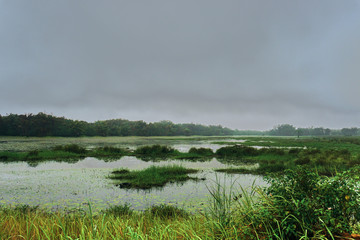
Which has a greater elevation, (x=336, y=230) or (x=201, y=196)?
(x=336, y=230)

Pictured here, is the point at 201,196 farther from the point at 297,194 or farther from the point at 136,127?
the point at 136,127

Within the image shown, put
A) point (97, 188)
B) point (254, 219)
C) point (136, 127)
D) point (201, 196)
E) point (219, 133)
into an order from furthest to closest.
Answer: point (219, 133), point (136, 127), point (97, 188), point (201, 196), point (254, 219)

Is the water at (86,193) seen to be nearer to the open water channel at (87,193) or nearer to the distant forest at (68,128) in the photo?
the open water channel at (87,193)

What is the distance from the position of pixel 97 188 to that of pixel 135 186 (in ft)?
6.11

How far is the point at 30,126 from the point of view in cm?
7050

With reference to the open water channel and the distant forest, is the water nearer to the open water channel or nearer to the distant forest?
the open water channel

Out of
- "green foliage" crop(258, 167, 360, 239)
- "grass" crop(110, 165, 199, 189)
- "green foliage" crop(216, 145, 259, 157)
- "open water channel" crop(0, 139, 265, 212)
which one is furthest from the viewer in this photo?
"green foliage" crop(216, 145, 259, 157)

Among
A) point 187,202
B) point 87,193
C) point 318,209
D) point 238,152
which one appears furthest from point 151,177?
point 238,152

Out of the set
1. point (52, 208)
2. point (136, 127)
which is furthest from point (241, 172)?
point (136, 127)

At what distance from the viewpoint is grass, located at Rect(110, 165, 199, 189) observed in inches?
424

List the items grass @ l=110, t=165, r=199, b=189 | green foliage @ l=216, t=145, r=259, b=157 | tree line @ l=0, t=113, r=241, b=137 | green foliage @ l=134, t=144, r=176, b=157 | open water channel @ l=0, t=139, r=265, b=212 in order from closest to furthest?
1. open water channel @ l=0, t=139, r=265, b=212
2. grass @ l=110, t=165, r=199, b=189
3. green foliage @ l=216, t=145, r=259, b=157
4. green foliage @ l=134, t=144, r=176, b=157
5. tree line @ l=0, t=113, r=241, b=137

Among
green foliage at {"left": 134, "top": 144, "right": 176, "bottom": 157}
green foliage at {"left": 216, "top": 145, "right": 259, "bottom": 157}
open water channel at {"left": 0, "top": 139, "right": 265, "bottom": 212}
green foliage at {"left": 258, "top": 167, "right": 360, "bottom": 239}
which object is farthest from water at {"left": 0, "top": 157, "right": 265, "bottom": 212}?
green foliage at {"left": 134, "top": 144, "right": 176, "bottom": 157}

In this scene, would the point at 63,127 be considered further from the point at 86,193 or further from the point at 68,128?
the point at 86,193

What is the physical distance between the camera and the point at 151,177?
12.0m
